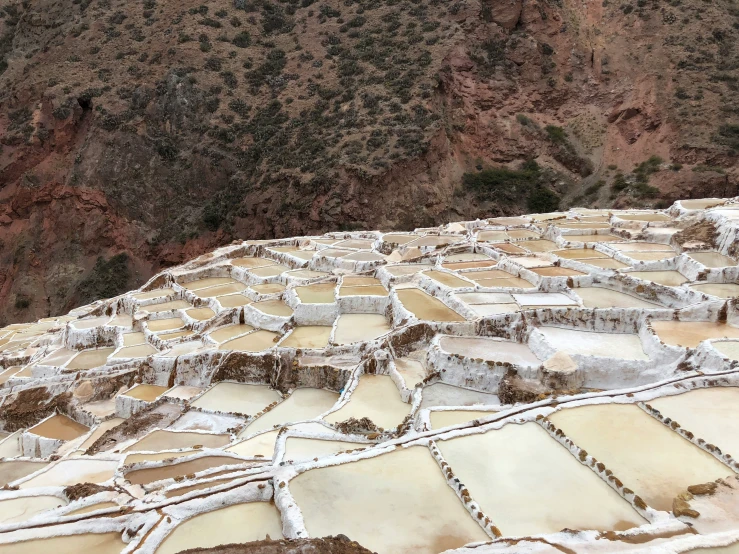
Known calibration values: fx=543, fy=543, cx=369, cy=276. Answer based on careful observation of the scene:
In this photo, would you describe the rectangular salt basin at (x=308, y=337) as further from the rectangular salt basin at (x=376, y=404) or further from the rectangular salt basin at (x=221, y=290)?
the rectangular salt basin at (x=221, y=290)

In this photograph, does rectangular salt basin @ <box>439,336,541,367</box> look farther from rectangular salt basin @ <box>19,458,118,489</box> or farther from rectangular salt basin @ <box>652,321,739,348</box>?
rectangular salt basin @ <box>19,458,118,489</box>

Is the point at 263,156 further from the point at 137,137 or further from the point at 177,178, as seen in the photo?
the point at 137,137

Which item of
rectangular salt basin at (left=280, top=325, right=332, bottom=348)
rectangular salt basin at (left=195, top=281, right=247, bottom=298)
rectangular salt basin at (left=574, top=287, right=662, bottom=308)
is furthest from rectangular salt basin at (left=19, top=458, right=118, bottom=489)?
rectangular salt basin at (left=574, top=287, right=662, bottom=308)

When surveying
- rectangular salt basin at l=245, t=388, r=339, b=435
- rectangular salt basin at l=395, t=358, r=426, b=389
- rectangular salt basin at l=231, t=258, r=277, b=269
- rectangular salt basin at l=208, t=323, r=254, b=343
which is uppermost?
rectangular salt basin at l=231, t=258, r=277, b=269

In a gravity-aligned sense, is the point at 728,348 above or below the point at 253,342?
above

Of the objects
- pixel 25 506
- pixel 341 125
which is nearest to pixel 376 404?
pixel 25 506

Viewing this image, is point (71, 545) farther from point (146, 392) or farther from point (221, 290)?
point (221, 290)

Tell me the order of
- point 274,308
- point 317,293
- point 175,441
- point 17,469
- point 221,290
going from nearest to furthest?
point 175,441 → point 17,469 → point 274,308 → point 317,293 → point 221,290
